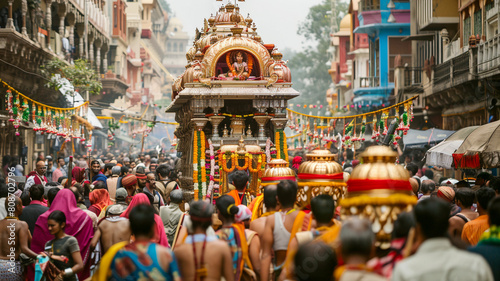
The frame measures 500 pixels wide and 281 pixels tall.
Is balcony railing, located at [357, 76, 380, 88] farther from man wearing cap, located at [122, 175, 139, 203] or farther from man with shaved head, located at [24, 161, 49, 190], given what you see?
man wearing cap, located at [122, 175, 139, 203]

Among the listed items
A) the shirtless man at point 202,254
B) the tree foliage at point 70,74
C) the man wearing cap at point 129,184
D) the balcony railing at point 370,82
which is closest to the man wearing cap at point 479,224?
the shirtless man at point 202,254

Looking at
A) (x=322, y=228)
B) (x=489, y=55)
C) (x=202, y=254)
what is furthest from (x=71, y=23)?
(x=202, y=254)

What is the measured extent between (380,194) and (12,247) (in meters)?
4.67

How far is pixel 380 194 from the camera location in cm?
589

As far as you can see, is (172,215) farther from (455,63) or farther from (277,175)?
(455,63)

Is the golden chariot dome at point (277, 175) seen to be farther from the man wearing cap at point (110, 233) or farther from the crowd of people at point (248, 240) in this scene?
the man wearing cap at point (110, 233)

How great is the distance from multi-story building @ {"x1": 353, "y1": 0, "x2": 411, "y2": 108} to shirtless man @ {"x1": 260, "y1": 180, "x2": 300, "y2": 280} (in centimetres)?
3092

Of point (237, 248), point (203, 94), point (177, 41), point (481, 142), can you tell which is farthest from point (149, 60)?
point (177, 41)

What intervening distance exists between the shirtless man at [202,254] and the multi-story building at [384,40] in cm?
3262

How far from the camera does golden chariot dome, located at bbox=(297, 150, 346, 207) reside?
791 cm

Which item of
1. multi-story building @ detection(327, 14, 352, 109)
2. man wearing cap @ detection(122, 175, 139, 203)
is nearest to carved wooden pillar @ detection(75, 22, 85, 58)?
multi-story building @ detection(327, 14, 352, 109)

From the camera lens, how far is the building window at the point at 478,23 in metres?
21.8

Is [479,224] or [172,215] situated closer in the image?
[479,224]

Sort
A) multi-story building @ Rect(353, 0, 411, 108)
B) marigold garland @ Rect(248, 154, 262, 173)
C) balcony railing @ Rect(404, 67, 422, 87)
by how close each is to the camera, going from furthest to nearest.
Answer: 1. multi-story building @ Rect(353, 0, 411, 108)
2. balcony railing @ Rect(404, 67, 422, 87)
3. marigold garland @ Rect(248, 154, 262, 173)
